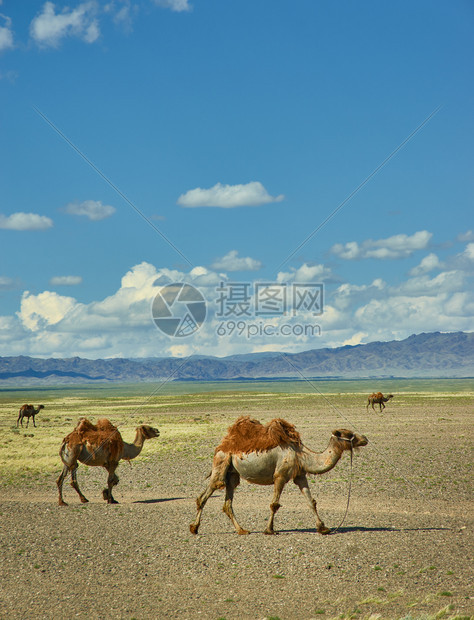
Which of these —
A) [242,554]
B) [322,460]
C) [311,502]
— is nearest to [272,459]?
[322,460]

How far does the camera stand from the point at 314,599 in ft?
31.9

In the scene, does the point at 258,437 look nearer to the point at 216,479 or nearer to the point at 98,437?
the point at 216,479

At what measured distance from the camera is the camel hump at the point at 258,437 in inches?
519

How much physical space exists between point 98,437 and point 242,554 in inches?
257

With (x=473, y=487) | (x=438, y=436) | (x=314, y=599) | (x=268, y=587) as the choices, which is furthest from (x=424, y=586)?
(x=438, y=436)

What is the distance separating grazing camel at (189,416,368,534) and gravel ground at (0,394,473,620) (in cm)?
86

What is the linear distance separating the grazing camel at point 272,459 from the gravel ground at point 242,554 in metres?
0.86

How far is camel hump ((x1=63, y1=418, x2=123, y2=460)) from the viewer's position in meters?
17.0

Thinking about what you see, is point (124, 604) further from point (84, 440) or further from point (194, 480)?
point (194, 480)

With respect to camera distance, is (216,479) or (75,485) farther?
(75,485)

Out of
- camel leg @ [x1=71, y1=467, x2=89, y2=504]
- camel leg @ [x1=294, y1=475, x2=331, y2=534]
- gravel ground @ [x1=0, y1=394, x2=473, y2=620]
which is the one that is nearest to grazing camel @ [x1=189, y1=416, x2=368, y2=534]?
camel leg @ [x1=294, y1=475, x2=331, y2=534]

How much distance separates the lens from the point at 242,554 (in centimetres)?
1193

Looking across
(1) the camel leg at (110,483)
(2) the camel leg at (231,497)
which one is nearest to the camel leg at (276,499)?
(2) the camel leg at (231,497)

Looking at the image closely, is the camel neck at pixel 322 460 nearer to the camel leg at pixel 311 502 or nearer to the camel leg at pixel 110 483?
the camel leg at pixel 311 502
